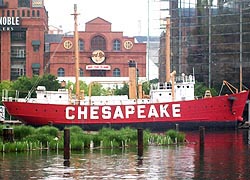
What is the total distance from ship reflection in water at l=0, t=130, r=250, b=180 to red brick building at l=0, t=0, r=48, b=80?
82.5 meters

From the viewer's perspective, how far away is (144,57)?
132250mm

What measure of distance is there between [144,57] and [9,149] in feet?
295

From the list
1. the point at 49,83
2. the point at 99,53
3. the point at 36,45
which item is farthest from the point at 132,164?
the point at 99,53

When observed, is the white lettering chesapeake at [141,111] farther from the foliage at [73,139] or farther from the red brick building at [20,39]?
the red brick building at [20,39]

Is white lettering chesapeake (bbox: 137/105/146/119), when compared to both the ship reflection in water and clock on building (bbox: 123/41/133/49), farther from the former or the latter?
clock on building (bbox: 123/41/133/49)

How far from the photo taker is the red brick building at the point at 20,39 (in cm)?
12725

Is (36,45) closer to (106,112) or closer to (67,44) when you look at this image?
(67,44)

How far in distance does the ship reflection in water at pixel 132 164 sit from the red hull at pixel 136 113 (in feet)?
94.0

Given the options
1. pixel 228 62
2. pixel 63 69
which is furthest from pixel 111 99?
pixel 63 69

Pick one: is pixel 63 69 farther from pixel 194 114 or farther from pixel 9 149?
pixel 9 149

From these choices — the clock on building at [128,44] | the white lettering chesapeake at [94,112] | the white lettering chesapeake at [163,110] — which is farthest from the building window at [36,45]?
the white lettering chesapeake at [163,110]

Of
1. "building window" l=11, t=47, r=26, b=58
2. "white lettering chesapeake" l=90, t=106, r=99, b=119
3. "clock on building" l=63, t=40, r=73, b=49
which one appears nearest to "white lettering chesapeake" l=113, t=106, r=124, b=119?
"white lettering chesapeake" l=90, t=106, r=99, b=119

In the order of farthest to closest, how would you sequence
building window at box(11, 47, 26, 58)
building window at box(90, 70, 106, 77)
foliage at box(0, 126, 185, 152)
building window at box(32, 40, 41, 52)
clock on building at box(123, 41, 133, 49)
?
1. clock on building at box(123, 41, 133, 49)
2. building window at box(90, 70, 106, 77)
3. building window at box(11, 47, 26, 58)
4. building window at box(32, 40, 41, 52)
5. foliage at box(0, 126, 185, 152)

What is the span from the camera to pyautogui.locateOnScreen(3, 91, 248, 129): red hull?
3007 inches
